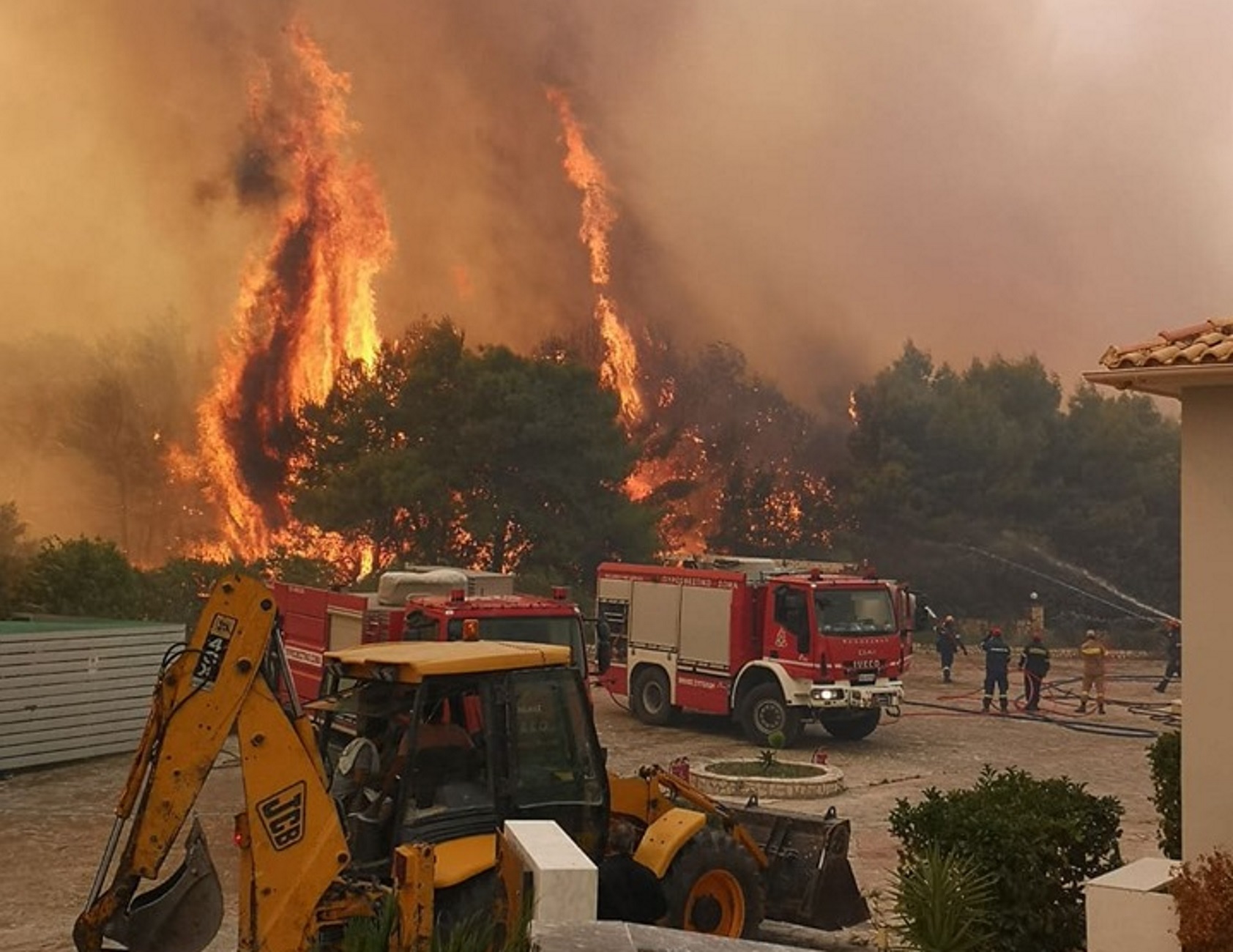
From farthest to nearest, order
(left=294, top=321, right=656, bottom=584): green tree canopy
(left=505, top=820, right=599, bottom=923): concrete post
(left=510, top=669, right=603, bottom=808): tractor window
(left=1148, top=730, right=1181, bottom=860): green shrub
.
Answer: (left=294, top=321, right=656, bottom=584): green tree canopy → (left=1148, top=730, right=1181, bottom=860): green shrub → (left=510, top=669, right=603, bottom=808): tractor window → (left=505, top=820, right=599, bottom=923): concrete post

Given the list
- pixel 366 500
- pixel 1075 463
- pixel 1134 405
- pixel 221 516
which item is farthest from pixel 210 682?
pixel 1134 405

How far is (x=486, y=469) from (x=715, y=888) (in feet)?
107

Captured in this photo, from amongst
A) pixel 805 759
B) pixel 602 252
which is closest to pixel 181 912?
pixel 805 759

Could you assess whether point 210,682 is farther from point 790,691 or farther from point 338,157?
point 338,157

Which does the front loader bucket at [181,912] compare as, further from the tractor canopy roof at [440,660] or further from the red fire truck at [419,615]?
the red fire truck at [419,615]

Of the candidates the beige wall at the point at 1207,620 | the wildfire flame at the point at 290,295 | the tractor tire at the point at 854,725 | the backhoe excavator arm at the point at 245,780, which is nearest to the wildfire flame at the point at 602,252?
the wildfire flame at the point at 290,295

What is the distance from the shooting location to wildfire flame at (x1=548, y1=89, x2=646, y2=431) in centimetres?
5625

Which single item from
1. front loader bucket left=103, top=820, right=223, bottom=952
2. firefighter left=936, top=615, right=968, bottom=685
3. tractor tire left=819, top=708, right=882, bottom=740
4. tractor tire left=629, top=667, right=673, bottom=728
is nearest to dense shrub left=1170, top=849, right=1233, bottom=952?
front loader bucket left=103, top=820, right=223, bottom=952

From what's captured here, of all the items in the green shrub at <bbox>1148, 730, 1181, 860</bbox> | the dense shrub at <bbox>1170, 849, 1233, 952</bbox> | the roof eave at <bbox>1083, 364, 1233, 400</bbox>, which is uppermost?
the roof eave at <bbox>1083, 364, 1233, 400</bbox>

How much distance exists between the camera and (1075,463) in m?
50.4

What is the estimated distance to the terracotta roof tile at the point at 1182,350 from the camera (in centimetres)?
777

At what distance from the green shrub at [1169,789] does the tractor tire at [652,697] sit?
1285 cm

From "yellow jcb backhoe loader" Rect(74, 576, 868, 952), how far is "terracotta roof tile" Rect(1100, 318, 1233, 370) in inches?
142

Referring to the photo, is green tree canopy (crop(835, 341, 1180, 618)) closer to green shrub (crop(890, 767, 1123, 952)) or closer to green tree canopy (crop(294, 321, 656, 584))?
green tree canopy (crop(294, 321, 656, 584))
